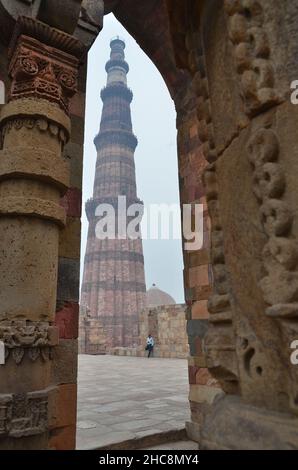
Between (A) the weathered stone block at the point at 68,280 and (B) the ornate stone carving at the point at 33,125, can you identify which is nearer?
(B) the ornate stone carving at the point at 33,125

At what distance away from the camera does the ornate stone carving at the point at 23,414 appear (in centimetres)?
183

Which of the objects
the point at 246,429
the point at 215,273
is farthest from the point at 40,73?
the point at 246,429

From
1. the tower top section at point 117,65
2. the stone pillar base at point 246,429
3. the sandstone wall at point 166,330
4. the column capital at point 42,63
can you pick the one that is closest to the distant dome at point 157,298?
the sandstone wall at point 166,330

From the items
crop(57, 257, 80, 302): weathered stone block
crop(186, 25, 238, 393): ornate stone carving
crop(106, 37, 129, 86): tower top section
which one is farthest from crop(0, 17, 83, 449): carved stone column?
crop(106, 37, 129, 86): tower top section

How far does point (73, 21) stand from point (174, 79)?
322 centimetres

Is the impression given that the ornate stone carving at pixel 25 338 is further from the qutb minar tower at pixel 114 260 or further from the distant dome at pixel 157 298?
the distant dome at pixel 157 298

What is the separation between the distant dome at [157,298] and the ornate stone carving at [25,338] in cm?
3355

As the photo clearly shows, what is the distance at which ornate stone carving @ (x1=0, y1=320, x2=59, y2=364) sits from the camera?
1875 mm

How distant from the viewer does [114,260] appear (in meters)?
33.5

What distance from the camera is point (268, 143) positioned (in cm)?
97

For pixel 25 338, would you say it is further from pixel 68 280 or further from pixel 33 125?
pixel 33 125

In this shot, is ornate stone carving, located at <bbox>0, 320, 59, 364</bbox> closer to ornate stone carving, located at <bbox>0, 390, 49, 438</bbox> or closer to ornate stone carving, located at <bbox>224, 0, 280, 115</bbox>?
ornate stone carving, located at <bbox>0, 390, 49, 438</bbox>

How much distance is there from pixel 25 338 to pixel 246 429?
135 centimetres
